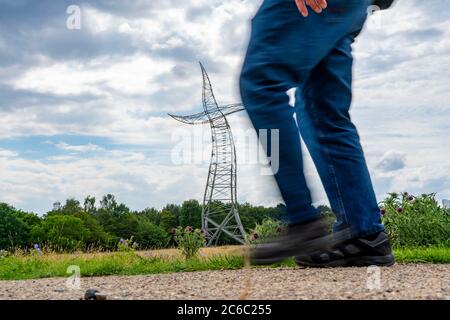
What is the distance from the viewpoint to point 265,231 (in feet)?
23.6

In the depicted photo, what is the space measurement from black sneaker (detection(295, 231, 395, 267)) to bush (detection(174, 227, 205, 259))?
2.56 m

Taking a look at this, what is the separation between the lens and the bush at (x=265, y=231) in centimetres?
673

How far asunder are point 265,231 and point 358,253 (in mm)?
2966

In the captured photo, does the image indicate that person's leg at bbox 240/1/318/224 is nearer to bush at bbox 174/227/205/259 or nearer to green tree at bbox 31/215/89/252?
bush at bbox 174/227/205/259

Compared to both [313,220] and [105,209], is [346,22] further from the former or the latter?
[105,209]

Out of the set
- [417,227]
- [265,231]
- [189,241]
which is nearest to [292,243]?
[189,241]

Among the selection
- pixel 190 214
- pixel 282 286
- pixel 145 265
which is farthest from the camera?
pixel 190 214

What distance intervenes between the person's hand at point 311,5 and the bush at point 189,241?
12.9 feet

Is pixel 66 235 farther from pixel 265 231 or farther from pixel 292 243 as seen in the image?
pixel 292 243

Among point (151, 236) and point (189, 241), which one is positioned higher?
point (151, 236)

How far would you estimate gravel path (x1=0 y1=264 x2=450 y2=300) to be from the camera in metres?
3.10

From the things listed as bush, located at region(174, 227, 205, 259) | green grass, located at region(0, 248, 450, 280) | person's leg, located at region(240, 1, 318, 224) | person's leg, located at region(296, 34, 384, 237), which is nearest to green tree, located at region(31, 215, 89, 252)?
green grass, located at region(0, 248, 450, 280)

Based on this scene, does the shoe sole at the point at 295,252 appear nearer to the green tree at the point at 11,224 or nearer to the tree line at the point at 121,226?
the tree line at the point at 121,226

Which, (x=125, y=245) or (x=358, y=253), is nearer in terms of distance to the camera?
(x=358, y=253)
